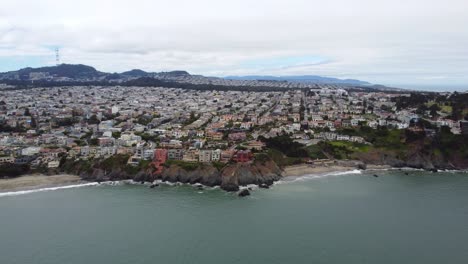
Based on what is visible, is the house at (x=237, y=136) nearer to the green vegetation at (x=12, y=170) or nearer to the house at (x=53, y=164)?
the house at (x=53, y=164)

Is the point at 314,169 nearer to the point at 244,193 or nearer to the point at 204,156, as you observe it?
the point at 244,193

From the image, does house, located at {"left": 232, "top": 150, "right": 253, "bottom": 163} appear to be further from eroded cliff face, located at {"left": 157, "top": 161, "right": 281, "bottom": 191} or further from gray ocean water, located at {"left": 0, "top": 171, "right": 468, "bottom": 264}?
gray ocean water, located at {"left": 0, "top": 171, "right": 468, "bottom": 264}

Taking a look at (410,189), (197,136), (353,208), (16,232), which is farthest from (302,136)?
(16,232)

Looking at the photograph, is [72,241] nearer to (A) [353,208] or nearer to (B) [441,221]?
(A) [353,208]

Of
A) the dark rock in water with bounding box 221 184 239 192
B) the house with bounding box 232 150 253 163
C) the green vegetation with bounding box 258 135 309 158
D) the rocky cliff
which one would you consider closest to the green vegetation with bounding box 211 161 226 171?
the rocky cliff

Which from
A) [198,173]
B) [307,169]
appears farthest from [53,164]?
[307,169]

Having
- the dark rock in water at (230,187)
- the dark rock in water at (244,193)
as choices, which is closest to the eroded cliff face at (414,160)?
the dark rock in water at (230,187)

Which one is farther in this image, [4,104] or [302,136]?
[4,104]
